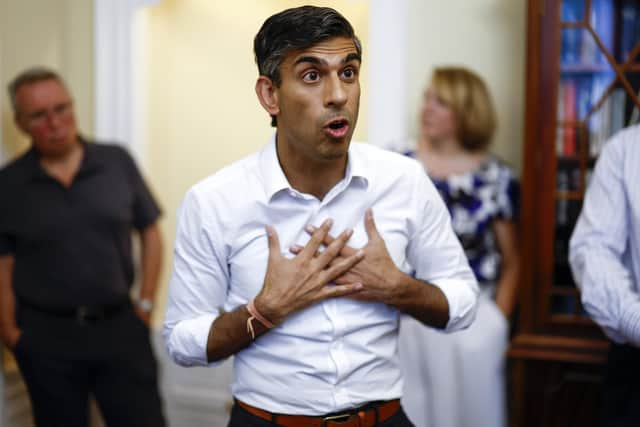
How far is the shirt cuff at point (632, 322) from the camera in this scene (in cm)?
165

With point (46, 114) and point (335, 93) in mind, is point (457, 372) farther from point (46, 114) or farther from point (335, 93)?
point (335, 93)

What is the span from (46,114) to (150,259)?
58 centimetres

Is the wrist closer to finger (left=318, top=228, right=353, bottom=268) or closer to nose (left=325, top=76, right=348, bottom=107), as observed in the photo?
finger (left=318, top=228, right=353, bottom=268)

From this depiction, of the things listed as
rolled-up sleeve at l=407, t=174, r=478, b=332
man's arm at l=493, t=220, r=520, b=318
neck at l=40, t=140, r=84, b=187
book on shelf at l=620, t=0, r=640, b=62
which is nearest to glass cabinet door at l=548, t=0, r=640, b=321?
book on shelf at l=620, t=0, r=640, b=62

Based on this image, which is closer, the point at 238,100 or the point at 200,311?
the point at 200,311

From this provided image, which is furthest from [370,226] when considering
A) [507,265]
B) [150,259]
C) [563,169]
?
[150,259]

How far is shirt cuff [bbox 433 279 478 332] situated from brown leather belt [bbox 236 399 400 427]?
20 centimetres

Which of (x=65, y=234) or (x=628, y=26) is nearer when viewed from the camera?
(x=628, y=26)

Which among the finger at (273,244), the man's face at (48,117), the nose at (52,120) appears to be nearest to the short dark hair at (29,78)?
the man's face at (48,117)

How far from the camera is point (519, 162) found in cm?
298

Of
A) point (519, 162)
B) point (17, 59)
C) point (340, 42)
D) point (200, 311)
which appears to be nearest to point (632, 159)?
point (340, 42)

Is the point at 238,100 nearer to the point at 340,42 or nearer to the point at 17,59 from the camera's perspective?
the point at 17,59

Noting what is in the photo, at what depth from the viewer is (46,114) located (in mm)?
2621

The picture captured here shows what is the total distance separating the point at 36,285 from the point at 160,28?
0.95 meters
